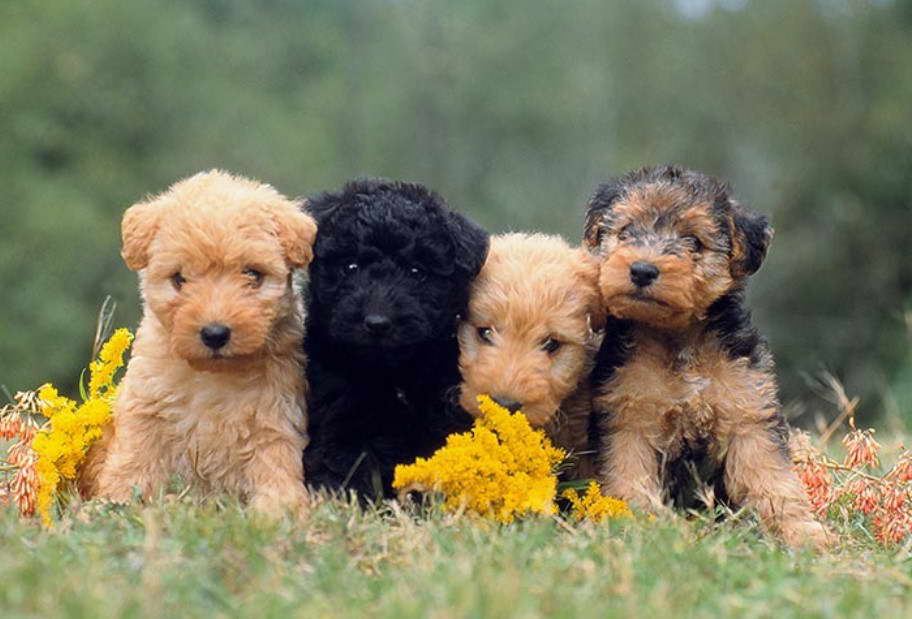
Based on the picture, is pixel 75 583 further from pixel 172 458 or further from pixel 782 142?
pixel 782 142

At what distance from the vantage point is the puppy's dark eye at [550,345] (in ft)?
21.8

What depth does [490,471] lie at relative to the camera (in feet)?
20.7

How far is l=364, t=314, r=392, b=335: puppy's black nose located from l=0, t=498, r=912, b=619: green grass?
Result: 925 millimetres

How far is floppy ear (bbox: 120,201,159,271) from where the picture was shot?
6.48 meters

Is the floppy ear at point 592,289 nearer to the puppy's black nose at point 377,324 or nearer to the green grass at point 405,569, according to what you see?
the puppy's black nose at point 377,324

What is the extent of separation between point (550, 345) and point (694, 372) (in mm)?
830

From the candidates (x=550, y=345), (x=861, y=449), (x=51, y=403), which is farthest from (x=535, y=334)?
(x=51, y=403)

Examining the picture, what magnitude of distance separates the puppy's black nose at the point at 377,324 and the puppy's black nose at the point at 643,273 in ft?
4.40

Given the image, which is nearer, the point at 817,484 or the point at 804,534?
the point at 804,534

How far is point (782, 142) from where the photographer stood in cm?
3147

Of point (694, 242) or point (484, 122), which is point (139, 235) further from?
point (484, 122)

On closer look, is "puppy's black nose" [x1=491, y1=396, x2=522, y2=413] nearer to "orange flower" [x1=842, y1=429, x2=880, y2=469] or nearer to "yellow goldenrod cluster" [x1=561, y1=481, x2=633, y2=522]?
"yellow goldenrod cluster" [x1=561, y1=481, x2=633, y2=522]

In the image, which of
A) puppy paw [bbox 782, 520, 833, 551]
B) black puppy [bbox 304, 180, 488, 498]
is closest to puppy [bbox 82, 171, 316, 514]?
black puppy [bbox 304, 180, 488, 498]

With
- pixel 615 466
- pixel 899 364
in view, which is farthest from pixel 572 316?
pixel 899 364
